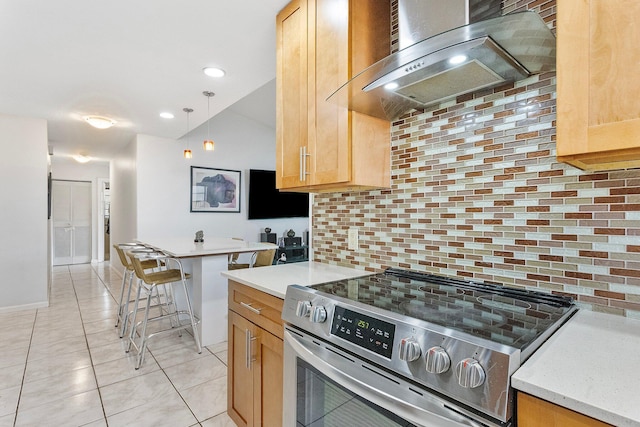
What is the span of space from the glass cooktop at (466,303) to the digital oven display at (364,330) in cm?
7

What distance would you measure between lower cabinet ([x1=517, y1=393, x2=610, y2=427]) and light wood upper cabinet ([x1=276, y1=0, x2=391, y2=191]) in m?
1.04

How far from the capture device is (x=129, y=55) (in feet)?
8.13

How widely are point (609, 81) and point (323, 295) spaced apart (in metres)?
0.96

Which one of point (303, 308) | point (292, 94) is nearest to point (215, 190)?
point (292, 94)

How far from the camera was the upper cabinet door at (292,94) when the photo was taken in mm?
1727

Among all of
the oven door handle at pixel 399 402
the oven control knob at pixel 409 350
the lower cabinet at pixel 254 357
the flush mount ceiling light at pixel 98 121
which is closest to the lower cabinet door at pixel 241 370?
the lower cabinet at pixel 254 357

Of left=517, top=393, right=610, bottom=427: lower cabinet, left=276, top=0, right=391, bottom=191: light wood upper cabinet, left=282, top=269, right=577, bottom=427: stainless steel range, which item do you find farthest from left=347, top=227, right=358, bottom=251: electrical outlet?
left=517, top=393, right=610, bottom=427: lower cabinet

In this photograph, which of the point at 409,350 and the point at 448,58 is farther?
the point at 448,58

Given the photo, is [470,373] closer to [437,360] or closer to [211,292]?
[437,360]

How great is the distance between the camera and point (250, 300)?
1.55 meters

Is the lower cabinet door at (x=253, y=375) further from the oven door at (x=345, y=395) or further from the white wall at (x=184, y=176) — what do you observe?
the white wall at (x=184, y=176)

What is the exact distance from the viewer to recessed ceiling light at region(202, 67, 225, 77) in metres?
2.73

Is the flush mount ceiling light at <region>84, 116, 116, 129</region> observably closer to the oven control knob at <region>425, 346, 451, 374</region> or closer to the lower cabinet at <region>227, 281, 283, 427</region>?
the lower cabinet at <region>227, 281, 283, 427</region>

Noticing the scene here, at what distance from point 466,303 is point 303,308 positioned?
0.55m
